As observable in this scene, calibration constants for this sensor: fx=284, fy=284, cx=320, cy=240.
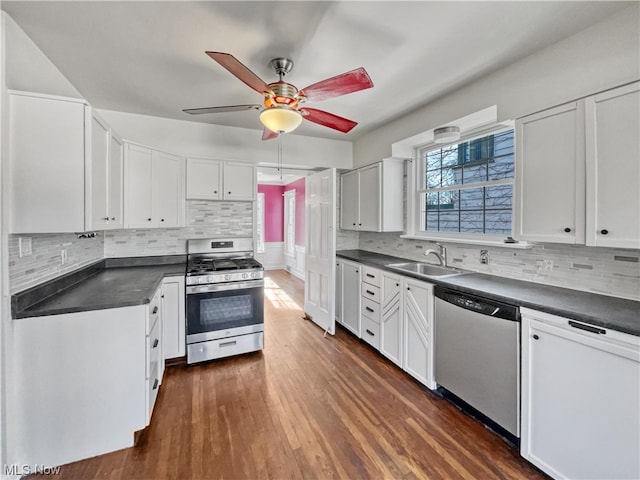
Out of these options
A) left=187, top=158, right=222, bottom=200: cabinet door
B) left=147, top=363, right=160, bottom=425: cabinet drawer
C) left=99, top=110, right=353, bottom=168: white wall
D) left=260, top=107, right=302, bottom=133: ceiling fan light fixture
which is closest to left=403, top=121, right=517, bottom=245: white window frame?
left=99, top=110, right=353, bottom=168: white wall

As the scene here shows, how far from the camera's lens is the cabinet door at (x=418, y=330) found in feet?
7.64

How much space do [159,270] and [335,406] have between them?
2102 millimetres

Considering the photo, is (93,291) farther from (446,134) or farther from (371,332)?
(446,134)

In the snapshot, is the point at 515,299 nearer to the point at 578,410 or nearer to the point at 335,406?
the point at 578,410

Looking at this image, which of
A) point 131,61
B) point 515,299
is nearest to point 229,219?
point 131,61

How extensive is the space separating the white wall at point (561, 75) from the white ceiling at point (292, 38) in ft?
0.26

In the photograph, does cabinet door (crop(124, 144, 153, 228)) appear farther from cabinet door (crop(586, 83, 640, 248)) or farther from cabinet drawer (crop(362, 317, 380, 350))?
cabinet door (crop(586, 83, 640, 248))

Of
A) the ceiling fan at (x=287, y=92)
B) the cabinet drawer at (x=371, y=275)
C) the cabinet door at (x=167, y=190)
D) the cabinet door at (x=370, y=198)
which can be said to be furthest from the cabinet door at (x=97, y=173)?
the cabinet door at (x=370, y=198)

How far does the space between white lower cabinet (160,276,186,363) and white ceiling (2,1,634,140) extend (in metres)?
1.81

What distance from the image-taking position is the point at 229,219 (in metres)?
3.68

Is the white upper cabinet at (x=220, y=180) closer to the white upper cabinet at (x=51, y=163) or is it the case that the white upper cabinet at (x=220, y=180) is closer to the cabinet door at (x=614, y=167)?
the white upper cabinet at (x=51, y=163)

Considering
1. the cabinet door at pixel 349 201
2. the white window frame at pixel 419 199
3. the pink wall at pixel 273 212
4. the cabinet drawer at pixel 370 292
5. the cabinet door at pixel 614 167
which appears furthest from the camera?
the pink wall at pixel 273 212

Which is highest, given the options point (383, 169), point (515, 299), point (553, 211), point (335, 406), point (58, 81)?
point (58, 81)

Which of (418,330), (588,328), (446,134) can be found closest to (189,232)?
(418,330)
